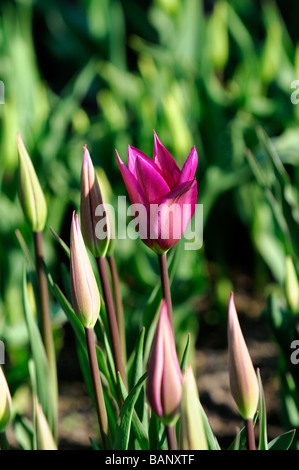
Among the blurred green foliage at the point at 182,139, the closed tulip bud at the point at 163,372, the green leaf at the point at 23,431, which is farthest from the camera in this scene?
the blurred green foliage at the point at 182,139

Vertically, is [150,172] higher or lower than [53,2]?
lower

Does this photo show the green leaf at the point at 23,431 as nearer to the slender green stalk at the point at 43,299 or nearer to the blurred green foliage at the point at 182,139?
the slender green stalk at the point at 43,299

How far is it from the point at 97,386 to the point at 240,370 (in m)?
0.17

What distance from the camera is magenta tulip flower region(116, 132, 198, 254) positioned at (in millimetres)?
594

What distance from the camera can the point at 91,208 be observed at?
0.64 metres

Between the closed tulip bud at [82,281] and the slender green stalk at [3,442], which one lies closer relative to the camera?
the closed tulip bud at [82,281]

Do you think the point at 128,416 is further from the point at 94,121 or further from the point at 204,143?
the point at 94,121

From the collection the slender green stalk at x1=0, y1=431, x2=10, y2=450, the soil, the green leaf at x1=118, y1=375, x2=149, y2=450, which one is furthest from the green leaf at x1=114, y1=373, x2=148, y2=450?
the soil

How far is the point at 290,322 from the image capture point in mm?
965

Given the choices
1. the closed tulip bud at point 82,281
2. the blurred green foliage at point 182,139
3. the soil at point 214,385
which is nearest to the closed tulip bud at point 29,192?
the closed tulip bud at point 82,281

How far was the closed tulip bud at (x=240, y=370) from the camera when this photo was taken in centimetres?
55

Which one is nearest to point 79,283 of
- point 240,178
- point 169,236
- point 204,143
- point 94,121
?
point 169,236

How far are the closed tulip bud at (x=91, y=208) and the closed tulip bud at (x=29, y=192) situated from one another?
11cm

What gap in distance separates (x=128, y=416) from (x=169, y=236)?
0.60 feet
